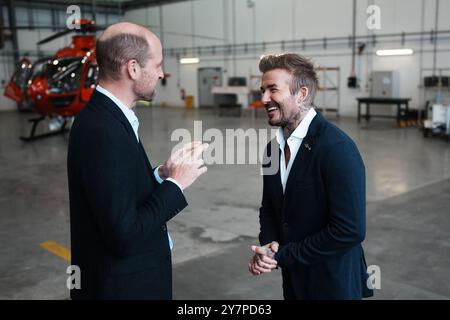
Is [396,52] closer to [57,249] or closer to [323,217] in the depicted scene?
[57,249]

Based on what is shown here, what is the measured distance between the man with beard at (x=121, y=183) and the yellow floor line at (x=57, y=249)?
128 inches

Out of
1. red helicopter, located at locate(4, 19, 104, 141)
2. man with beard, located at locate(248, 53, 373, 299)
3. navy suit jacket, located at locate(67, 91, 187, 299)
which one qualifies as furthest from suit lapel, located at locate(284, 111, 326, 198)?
red helicopter, located at locate(4, 19, 104, 141)

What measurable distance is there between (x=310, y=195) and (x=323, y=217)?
0.40ft

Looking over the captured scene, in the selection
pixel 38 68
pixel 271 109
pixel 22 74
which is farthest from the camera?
pixel 22 74

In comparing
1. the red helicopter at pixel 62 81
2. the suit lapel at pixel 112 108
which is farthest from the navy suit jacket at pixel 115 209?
the red helicopter at pixel 62 81

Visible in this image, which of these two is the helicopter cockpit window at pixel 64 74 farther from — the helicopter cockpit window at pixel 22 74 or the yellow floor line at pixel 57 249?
the yellow floor line at pixel 57 249

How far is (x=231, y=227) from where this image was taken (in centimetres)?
568

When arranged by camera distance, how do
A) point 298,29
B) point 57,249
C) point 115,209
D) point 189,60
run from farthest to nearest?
point 189,60 < point 298,29 < point 57,249 < point 115,209

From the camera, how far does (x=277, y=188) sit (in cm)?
211

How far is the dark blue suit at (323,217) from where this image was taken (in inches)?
73.0

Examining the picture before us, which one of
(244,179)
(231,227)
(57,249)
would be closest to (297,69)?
(231,227)

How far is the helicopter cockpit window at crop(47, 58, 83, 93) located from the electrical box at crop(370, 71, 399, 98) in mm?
10432

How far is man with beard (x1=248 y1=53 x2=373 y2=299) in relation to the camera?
73.4 inches
